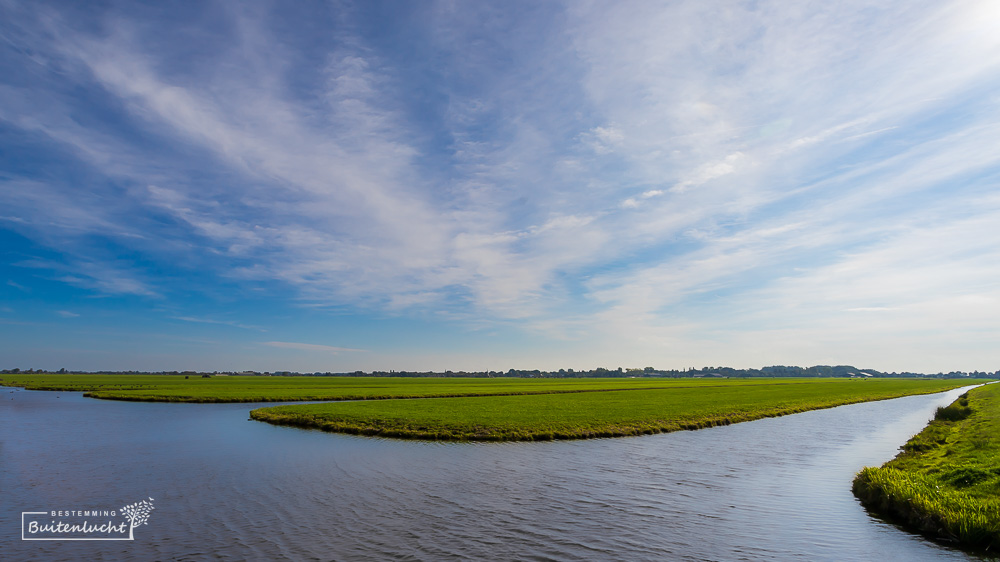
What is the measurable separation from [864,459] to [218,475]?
39.7m

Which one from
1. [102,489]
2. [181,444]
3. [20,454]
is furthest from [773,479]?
[20,454]

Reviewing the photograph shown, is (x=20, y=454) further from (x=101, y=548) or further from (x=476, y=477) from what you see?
(x=476, y=477)

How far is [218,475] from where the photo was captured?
24.9 metres

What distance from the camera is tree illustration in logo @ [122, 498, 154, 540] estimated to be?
55.8ft

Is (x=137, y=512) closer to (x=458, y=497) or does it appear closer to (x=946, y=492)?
(x=458, y=497)

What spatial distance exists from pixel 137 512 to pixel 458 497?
12706 millimetres

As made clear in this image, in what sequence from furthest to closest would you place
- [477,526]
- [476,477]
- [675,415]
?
[675,415]
[476,477]
[477,526]

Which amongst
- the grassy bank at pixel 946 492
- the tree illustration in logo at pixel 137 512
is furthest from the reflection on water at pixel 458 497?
the grassy bank at pixel 946 492

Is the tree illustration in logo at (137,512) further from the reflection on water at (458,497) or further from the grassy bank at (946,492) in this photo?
the grassy bank at (946,492)

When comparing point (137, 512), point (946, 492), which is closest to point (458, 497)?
point (137, 512)

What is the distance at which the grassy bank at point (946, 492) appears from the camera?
15204mm

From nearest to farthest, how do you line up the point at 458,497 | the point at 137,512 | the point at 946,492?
the point at 946,492 → the point at 137,512 → the point at 458,497

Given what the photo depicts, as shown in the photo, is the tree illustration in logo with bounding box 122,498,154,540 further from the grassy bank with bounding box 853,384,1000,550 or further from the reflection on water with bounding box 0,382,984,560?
the grassy bank with bounding box 853,384,1000,550

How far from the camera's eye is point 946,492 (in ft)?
59.2
